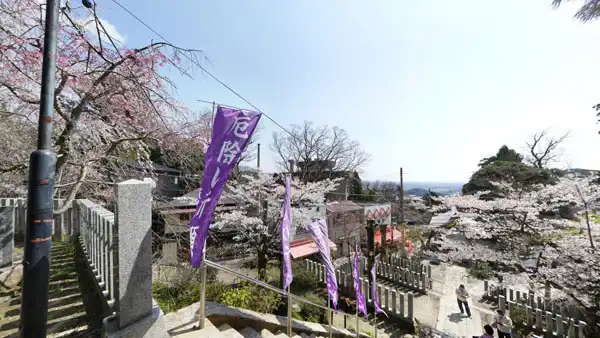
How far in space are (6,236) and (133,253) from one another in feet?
12.4

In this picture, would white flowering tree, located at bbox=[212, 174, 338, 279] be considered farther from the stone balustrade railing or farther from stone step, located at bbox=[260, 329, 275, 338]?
the stone balustrade railing

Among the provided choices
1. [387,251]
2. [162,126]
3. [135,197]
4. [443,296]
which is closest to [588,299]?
[443,296]

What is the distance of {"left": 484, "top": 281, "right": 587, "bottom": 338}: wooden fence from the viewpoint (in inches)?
297

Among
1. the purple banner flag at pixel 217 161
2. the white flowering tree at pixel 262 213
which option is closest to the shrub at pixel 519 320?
the white flowering tree at pixel 262 213

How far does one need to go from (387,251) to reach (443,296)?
4739 mm

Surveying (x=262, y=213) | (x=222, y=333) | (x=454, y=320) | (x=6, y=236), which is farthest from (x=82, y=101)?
(x=454, y=320)

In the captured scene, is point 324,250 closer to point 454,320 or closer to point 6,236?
point 6,236

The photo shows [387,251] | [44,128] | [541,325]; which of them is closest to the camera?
[44,128]

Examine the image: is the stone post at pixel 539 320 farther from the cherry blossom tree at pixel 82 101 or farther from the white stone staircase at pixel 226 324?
the cherry blossom tree at pixel 82 101

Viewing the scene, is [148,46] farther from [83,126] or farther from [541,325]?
[541,325]

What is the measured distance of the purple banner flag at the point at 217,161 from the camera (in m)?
3.03

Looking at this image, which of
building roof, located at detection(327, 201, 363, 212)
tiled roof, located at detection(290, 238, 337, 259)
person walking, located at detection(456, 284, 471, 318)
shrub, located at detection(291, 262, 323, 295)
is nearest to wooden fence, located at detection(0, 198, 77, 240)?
shrub, located at detection(291, 262, 323, 295)

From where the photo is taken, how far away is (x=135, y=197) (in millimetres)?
2309

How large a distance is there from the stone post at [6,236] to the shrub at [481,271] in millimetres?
17318
